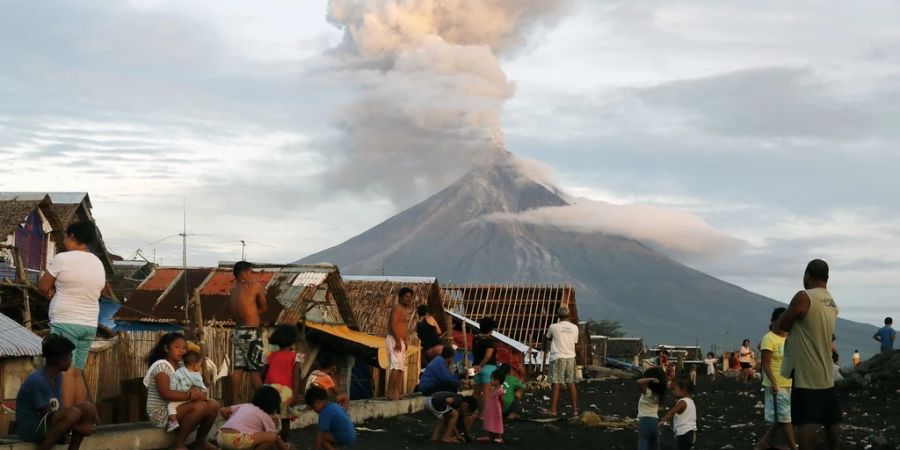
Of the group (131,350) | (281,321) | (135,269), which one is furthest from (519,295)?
(131,350)

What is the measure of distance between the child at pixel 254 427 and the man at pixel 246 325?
8.45 feet

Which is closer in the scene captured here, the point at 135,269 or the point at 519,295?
the point at 135,269

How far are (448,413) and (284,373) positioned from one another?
2460 mm

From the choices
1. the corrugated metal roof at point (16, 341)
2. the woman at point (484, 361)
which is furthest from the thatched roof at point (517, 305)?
the woman at point (484, 361)

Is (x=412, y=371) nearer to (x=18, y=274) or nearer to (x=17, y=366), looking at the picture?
(x=18, y=274)

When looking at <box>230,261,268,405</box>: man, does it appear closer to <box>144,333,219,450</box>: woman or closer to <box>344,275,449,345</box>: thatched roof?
<box>144,333,219,450</box>: woman

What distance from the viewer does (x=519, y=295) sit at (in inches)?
1790

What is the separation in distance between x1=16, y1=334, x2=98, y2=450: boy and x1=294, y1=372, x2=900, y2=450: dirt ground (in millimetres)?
3025

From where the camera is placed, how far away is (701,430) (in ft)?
53.0

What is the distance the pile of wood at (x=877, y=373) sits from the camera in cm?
2214

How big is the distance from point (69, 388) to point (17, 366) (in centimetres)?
855

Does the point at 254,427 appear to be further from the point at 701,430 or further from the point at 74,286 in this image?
the point at 701,430

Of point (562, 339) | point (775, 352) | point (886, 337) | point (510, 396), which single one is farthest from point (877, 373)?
point (775, 352)

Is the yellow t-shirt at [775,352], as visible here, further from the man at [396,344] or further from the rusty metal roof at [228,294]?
the rusty metal roof at [228,294]
